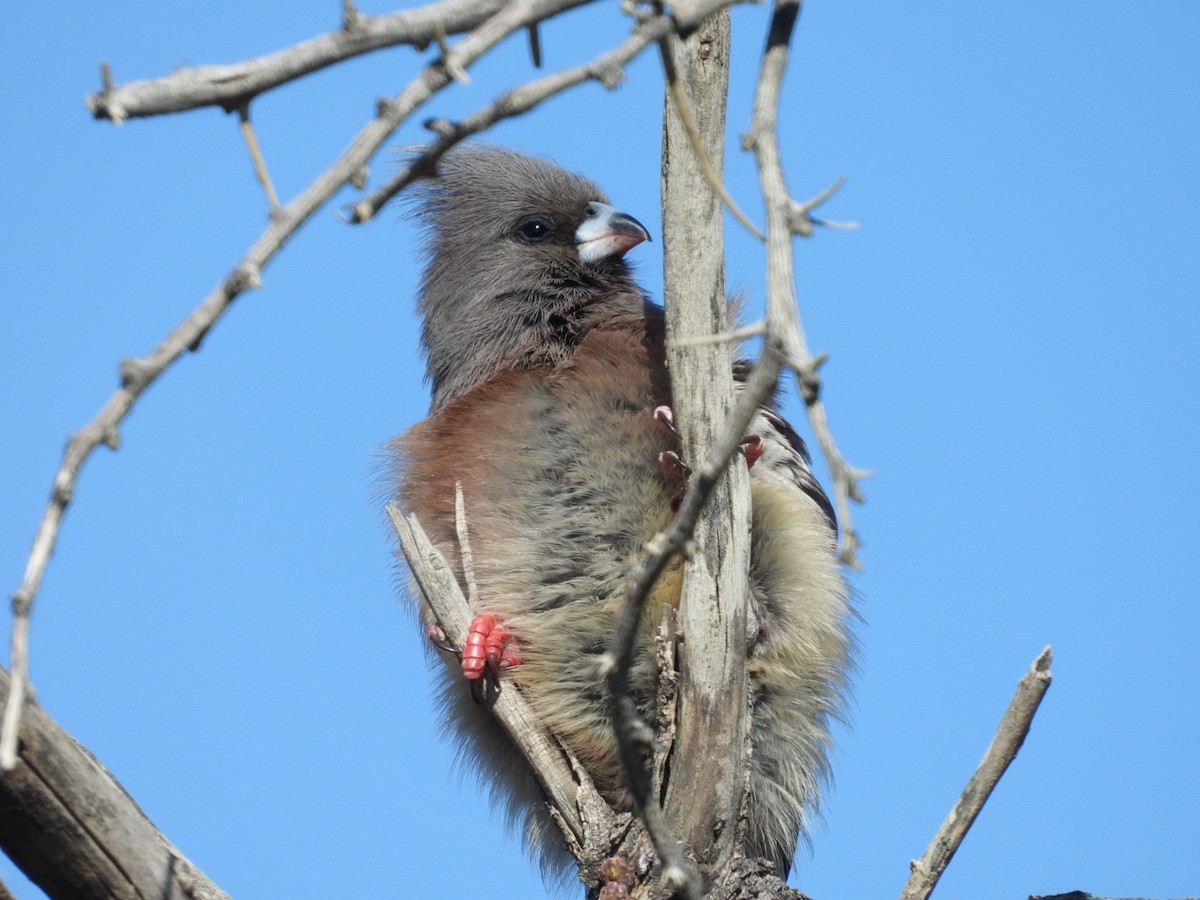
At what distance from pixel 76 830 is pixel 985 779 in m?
2.29

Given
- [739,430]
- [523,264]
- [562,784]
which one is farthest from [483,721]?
[739,430]

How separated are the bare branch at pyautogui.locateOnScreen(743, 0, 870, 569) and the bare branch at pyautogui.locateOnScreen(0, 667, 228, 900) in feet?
6.07

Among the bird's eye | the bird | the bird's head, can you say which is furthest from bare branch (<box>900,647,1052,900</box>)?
the bird's eye

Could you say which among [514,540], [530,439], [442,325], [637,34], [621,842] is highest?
[637,34]

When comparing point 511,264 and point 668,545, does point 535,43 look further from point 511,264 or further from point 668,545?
point 511,264

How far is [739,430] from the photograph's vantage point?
2.12m

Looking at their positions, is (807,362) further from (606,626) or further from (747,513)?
(606,626)

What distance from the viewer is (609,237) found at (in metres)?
5.38

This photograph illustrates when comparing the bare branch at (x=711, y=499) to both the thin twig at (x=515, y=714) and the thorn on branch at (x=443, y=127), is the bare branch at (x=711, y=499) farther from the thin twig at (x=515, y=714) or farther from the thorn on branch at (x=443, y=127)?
the thorn on branch at (x=443, y=127)

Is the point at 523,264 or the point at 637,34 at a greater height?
the point at 637,34

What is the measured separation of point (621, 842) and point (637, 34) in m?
2.42

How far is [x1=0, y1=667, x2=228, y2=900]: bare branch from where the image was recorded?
287 centimetres

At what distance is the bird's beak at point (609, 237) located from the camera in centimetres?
536

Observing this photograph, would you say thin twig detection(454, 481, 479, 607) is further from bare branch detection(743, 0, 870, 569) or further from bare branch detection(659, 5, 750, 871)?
bare branch detection(743, 0, 870, 569)
